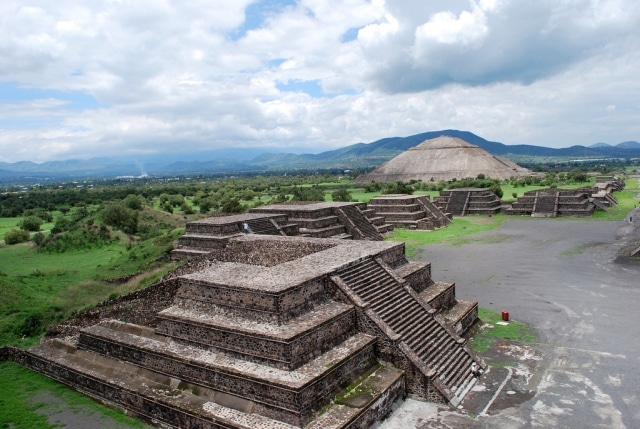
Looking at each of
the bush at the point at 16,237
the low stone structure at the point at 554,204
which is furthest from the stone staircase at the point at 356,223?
the bush at the point at 16,237

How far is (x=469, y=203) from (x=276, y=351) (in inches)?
1467

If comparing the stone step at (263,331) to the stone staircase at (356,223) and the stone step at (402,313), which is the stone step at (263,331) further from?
the stone staircase at (356,223)

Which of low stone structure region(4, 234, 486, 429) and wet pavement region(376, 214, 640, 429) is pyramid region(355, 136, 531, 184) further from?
low stone structure region(4, 234, 486, 429)

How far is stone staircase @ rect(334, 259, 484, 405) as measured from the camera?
10.0m

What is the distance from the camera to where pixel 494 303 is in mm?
15719

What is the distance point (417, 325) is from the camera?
11180 mm

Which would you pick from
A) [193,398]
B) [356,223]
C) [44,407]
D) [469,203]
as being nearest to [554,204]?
[469,203]

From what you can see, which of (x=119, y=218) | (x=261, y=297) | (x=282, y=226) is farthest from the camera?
(x=119, y=218)

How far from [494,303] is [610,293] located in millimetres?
4334

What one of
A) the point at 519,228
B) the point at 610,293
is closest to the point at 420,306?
the point at 610,293

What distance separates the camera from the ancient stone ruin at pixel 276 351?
335 inches

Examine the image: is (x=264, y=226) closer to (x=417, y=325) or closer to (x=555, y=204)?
(x=417, y=325)

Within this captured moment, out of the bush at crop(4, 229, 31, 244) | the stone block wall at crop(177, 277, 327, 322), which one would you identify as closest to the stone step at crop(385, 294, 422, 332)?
the stone block wall at crop(177, 277, 327, 322)

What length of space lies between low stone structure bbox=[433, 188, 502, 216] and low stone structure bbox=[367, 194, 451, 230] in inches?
231
